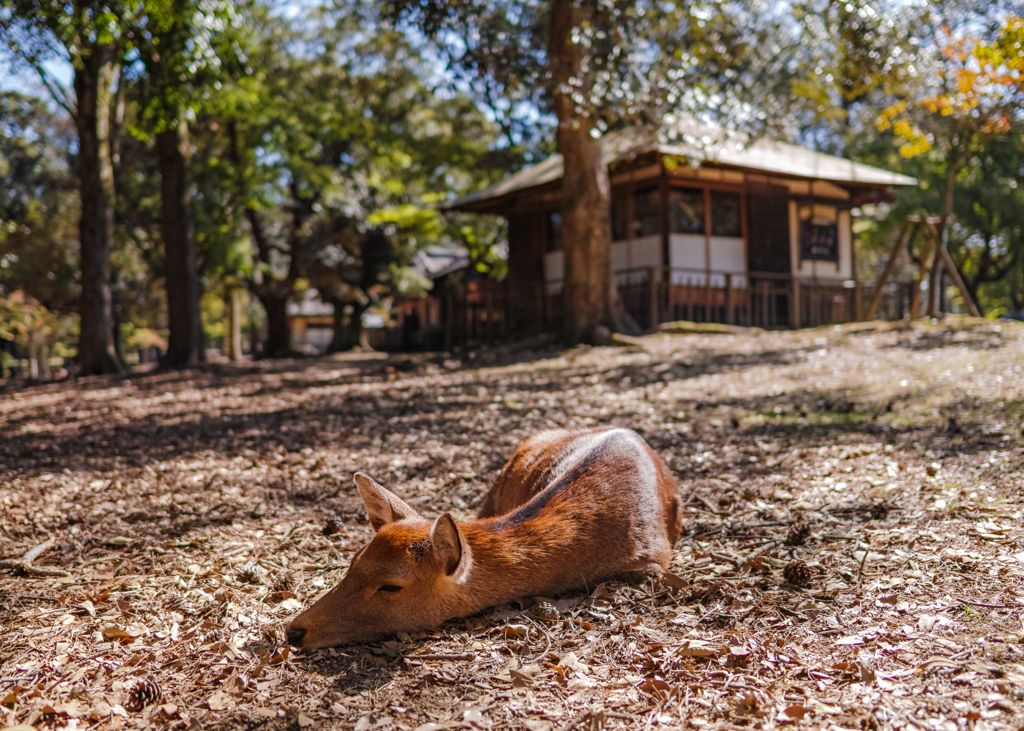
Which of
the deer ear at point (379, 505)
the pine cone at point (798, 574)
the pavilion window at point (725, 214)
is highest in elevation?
the pavilion window at point (725, 214)

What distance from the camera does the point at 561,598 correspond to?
3.32 metres

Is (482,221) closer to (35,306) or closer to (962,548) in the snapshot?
(35,306)

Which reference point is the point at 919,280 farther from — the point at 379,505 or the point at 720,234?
the point at 379,505

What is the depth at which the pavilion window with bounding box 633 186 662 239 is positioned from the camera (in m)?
20.0

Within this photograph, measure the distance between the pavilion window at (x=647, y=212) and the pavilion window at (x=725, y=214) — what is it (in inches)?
A: 69.7

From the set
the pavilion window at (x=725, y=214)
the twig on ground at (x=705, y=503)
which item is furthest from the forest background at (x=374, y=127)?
the twig on ground at (x=705, y=503)

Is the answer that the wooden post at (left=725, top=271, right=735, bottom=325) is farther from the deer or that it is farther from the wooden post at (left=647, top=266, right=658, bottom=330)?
the deer

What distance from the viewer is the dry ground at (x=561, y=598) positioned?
2.44 meters

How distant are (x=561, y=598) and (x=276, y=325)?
26.0 m

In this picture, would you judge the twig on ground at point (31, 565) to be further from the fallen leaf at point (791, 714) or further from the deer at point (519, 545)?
the fallen leaf at point (791, 714)

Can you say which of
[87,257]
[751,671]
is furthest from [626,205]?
[751,671]

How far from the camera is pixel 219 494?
536 cm

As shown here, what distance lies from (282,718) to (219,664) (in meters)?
0.54

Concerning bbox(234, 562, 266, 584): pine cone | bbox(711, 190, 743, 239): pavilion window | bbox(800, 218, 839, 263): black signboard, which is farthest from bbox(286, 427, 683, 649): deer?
bbox(800, 218, 839, 263): black signboard
